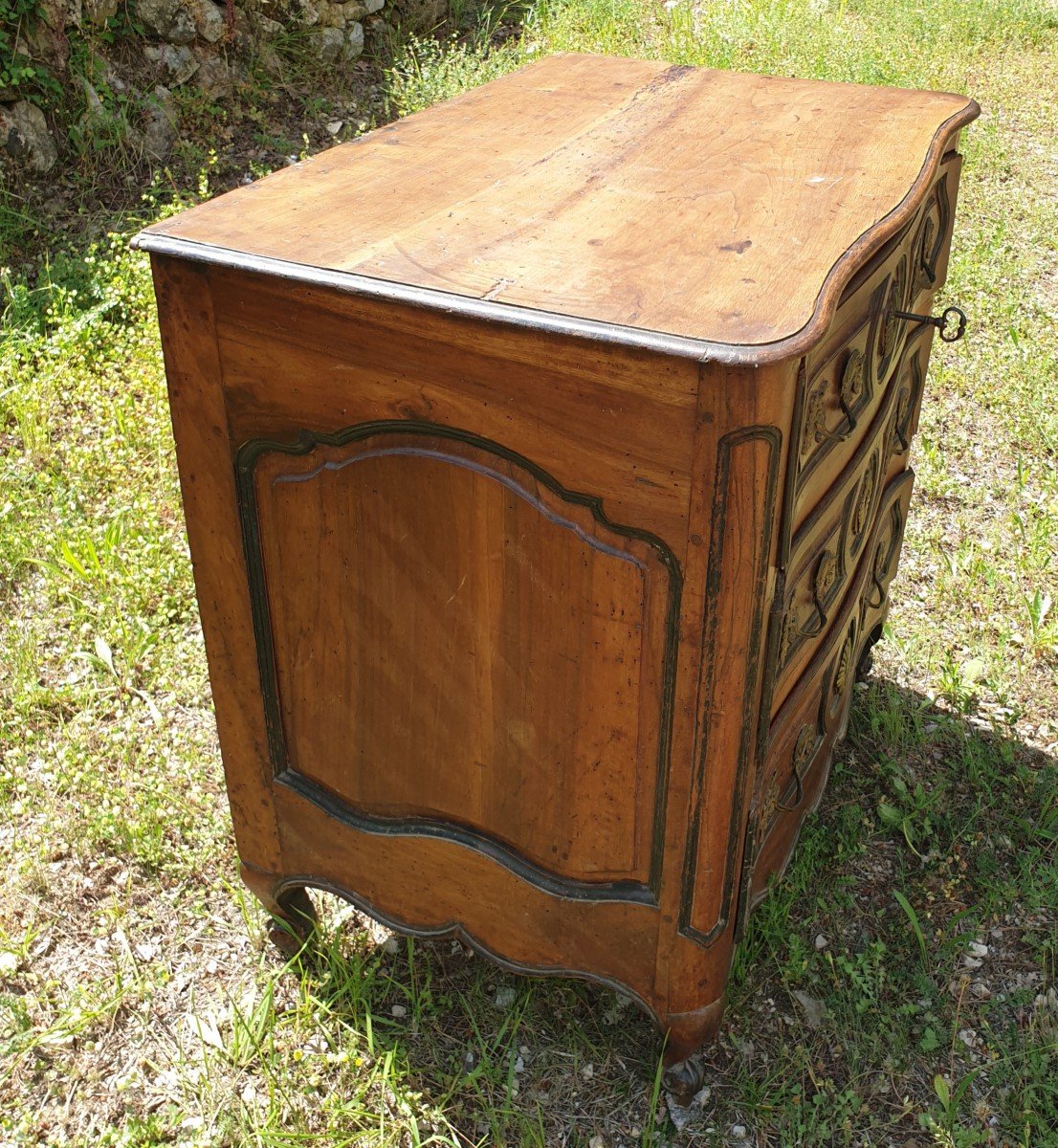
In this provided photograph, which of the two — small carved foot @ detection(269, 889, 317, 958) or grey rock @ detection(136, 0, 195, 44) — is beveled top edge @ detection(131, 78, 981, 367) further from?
grey rock @ detection(136, 0, 195, 44)

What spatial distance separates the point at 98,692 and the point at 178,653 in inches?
7.2

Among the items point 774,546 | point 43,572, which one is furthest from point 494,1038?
point 43,572

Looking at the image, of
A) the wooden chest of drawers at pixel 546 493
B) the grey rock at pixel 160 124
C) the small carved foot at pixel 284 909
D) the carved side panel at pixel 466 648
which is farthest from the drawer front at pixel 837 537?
the grey rock at pixel 160 124

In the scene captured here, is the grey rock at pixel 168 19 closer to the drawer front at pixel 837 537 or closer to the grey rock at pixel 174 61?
the grey rock at pixel 174 61

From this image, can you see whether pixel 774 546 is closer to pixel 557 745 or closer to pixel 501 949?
pixel 557 745

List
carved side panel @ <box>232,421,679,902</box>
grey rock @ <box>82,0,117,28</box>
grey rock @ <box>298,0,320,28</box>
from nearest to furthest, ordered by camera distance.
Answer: carved side panel @ <box>232,421,679,902</box>
grey rock @ <box>82,0,117,28</box>
grey rock @ <box>298,0,320,28</box>

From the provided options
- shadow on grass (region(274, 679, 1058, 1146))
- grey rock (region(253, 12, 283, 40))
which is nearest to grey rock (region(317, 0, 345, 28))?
grey rock (region(253, 12, 283, 40))

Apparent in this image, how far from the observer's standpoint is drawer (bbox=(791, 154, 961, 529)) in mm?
1341

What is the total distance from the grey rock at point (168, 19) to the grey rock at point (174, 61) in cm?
3

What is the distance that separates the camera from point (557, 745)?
58.3 inches

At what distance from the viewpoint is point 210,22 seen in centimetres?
430

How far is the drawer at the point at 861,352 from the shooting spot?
1341 mm

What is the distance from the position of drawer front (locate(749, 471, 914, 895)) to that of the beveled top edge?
0.61 meters

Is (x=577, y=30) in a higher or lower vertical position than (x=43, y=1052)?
higher
